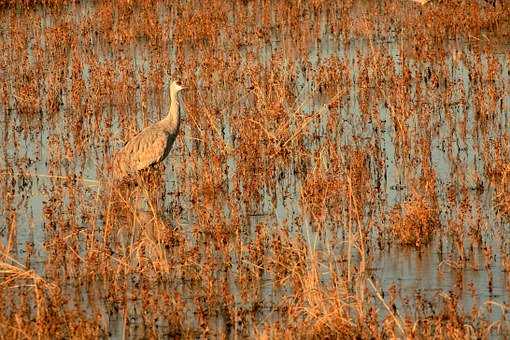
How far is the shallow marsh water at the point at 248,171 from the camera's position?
8609 mm

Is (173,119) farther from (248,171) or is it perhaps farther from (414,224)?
(414,224)

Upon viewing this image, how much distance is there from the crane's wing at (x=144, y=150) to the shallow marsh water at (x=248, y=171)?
239 mm

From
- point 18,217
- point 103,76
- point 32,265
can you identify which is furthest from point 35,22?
point 32,265

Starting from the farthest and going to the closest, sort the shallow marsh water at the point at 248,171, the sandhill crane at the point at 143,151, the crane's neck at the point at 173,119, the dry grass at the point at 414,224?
the crane's neck at the point at 173,119, the sandhill crane at the point at 143,151, the dry grass at the point at 414,224, the shallow marsh water at the point at 248,171

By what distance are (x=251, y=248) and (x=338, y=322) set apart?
1.74 metres

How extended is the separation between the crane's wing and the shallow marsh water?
24 cm

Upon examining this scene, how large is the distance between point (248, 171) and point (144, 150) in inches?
40.2

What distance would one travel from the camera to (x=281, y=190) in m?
11.8

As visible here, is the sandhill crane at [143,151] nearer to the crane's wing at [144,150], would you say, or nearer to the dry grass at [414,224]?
the crane's wing at [144,150]

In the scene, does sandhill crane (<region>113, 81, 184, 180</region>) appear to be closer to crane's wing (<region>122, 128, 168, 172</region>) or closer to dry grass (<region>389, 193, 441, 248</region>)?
crane's wing (<region>122, 128, 168, 172</region>)

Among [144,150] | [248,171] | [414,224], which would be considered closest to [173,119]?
[144,150]

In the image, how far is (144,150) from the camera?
1238 cm

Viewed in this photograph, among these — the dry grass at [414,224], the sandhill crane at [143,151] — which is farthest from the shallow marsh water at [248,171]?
the sandhill crane at [143,151]

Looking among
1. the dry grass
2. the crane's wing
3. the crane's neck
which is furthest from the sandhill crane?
the dry grass
